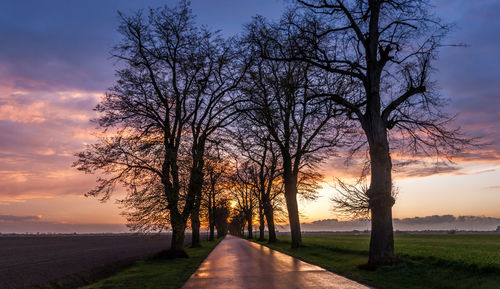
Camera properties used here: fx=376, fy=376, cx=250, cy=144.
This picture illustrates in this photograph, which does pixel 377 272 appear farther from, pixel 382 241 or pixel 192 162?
pixel 192 162

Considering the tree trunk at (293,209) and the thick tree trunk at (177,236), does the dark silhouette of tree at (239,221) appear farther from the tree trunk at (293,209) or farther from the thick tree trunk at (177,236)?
the thick tree trunk at (177,236)

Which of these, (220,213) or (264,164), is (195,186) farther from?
(220,213)

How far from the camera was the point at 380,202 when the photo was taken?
14742 mm

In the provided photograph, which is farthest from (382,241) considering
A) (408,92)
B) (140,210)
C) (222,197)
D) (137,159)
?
(222,197)

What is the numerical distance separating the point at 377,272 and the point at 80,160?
1592cm

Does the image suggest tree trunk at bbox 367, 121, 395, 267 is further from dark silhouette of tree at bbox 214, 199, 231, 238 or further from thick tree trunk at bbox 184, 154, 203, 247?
dark silhouette of tree at bbox 214, 199, 231, 238

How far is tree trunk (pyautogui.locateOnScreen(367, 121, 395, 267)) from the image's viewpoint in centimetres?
1443

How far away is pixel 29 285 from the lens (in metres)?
17.9

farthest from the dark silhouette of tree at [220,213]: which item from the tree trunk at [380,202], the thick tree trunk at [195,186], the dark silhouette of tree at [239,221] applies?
the tree trunk at [380,202]

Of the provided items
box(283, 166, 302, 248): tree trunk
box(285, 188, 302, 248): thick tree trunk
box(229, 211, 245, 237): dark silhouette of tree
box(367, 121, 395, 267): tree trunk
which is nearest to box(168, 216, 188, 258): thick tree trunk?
box(283, 166, 302, 248): tree trunk

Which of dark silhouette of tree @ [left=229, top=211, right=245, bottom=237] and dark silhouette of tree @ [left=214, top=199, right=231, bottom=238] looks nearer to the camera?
dark silhouette of tree @ [left=214, top=199, right=231, bottom=238]

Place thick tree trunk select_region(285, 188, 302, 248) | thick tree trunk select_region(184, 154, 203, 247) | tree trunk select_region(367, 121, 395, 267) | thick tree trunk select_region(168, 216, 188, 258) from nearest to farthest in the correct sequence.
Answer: tree trunk select_region(367, 121, 395, 267) → thick tree trunk select_region(168, 216, 188, 258) → thick tree trunk select_region(184, 154, 203, 247) → thick tree trunk select_region(285, 188, 302, 248)

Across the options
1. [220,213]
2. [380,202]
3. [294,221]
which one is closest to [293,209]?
[294,221]

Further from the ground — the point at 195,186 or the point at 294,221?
the point at 195,186
